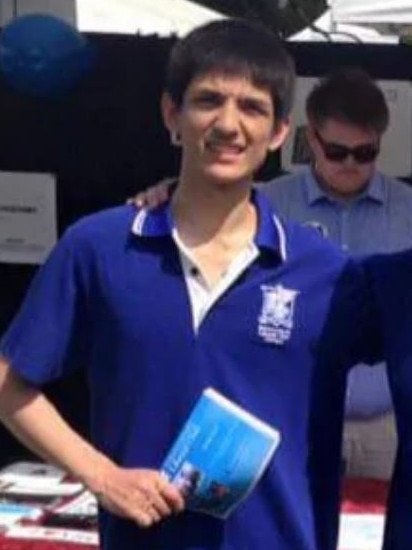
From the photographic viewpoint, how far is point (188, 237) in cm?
235

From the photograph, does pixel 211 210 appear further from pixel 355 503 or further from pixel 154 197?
pixel 355 503

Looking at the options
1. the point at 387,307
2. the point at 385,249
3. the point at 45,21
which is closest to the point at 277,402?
the point at 387,307

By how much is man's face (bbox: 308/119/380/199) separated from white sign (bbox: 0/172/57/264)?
152 centimetres

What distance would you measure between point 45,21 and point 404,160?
1.33 metres

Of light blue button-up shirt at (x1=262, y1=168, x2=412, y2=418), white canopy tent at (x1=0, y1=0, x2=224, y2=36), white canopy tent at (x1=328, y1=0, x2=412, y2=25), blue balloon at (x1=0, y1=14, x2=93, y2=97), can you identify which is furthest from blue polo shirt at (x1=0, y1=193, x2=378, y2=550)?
white canopy tent at (x1=0, y1=0, x2=224, y2=36)

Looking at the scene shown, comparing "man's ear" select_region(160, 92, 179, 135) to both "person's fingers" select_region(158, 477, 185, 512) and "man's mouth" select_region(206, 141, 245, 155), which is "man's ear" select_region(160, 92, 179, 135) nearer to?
"man's mouth" select_region(206, 141, 245, 155)

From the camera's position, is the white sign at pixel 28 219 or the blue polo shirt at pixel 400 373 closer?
the blue polo shirt at pixel 400 373

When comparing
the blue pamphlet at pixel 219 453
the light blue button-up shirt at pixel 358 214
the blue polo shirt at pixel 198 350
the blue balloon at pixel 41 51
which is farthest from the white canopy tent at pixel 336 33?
the blue pamphlet at pixel 219 453

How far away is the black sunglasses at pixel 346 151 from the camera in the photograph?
13.7 ft

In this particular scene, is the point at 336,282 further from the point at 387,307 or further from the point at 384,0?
the point at 384,0

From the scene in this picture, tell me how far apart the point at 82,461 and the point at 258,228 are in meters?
0.43

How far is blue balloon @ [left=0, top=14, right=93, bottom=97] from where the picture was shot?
202 inches

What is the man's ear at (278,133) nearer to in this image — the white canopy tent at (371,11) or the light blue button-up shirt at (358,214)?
the light blue button-up shirt at (358,214)

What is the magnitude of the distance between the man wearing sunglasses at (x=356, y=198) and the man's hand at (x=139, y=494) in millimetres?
1766
